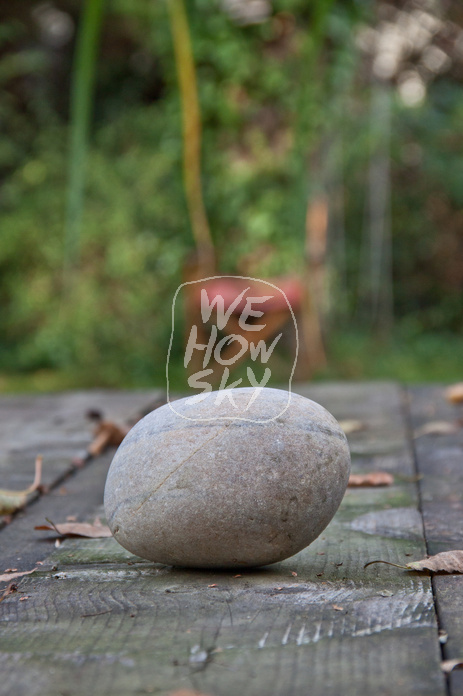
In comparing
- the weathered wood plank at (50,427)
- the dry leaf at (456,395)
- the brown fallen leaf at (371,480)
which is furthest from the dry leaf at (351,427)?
the weathered wood plank at (50,427)

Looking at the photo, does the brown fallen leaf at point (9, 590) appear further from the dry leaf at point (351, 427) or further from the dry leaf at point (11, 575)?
the dry leaf at point (351, 427)

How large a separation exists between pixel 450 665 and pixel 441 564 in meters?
0.41

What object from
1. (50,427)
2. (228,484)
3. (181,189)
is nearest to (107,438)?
(50,427)

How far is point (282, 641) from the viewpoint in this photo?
128 centimetres

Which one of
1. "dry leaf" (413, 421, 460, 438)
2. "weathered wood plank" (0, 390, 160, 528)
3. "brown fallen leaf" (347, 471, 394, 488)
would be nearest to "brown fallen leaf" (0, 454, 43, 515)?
"weathered wood plank" (0, 390, 160, 528)

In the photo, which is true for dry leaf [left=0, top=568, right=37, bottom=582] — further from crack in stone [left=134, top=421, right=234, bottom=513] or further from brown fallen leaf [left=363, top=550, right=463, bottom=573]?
brown fallen leaf [left=363, top=550, right=463, bottom=573]

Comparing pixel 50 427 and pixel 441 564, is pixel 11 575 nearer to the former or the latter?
pixel 441 564

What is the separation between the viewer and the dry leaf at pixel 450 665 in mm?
1173

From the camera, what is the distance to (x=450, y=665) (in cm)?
118

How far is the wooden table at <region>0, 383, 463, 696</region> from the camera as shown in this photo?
1171 mm

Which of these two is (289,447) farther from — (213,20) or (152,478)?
(213,20)

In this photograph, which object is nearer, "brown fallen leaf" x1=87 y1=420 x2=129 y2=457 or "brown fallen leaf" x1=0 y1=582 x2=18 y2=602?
"brown fallen leaf" x1=0 y1=582 x2=18 y2=602

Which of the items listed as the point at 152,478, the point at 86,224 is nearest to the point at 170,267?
the point at 86,224

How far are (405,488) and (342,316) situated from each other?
4954 millimetres
